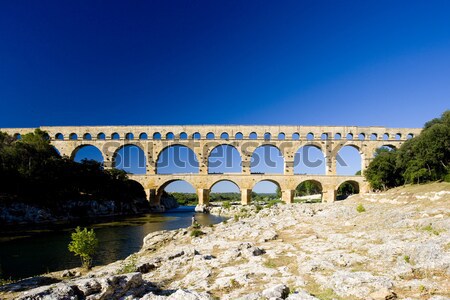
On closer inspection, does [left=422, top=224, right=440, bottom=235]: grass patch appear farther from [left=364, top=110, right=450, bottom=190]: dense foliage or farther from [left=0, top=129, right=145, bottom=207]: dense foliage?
[left=0, top=129, right=145, bottom=207]: dense foliage

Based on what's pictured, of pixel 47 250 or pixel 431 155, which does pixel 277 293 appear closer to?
pixel 47 250

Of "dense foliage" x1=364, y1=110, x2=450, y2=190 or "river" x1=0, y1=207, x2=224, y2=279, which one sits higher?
"dense foliage" x1=364, y1=110, x2=450, y2=190

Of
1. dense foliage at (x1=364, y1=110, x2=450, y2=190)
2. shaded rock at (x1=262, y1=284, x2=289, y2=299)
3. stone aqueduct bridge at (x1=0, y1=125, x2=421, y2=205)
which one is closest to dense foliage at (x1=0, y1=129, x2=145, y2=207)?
stone aqueduct bridge at (x1=0, y1=125, x2=421, y2=205)

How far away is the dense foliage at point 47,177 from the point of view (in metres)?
30.5

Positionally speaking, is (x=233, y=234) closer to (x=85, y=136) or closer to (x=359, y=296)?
(x=359, y=296)

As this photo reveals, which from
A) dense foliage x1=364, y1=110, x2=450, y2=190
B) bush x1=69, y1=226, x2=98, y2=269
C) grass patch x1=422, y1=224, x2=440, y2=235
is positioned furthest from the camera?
dense foliage x1=364, y1=110, x2=450, y2=190

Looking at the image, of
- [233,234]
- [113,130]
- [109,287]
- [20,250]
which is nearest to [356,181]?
[233,234]

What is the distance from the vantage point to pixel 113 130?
160 ft

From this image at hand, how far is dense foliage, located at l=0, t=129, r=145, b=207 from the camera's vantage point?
30469 millimetres

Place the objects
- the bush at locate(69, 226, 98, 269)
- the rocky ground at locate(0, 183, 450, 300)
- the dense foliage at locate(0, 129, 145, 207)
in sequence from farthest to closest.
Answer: the dense foliage at locate(0, 129, 145, 207) < the bush at locate(69, 226, 98, 269) < the rocky ground at locate(0, 183, 450, 300)

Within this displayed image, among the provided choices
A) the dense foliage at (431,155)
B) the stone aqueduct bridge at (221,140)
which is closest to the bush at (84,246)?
the dense foliage at (431,155)

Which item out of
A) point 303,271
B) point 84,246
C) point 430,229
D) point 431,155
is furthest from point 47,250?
point 431,155

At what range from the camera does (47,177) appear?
1320 inches

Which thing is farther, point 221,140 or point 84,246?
point 221,140
